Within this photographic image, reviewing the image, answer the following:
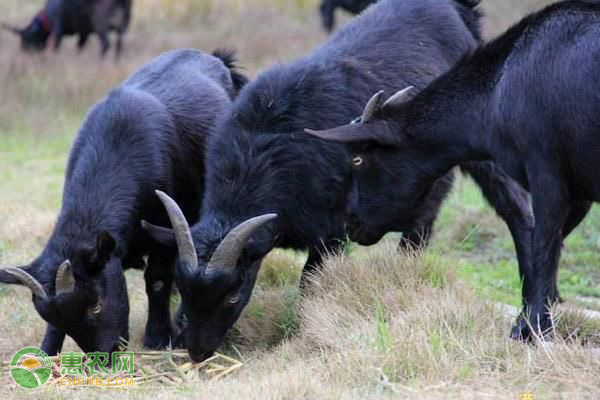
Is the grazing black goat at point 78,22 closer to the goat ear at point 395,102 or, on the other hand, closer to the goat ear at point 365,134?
the goat ear at point 395,102

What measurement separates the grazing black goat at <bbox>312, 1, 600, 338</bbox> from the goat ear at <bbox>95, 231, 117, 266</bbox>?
1.45 metres

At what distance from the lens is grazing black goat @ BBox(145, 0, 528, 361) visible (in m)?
6.42

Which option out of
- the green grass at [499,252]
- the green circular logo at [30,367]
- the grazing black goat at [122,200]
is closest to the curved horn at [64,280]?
the grazing black goat at [122,200]

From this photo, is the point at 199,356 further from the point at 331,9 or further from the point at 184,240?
the point at 331,9

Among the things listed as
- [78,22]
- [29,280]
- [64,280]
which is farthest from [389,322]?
[78,22]

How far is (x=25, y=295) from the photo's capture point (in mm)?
8406

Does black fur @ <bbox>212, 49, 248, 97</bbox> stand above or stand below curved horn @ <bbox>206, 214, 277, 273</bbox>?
above

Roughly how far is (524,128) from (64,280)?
285 cm

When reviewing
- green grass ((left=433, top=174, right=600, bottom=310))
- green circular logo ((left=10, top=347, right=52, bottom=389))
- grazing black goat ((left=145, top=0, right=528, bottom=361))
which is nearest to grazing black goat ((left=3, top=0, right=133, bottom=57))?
green grass ((left=433, top=174, right=600, bottom=310))

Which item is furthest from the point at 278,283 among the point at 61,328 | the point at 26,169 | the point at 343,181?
the point at 26,169

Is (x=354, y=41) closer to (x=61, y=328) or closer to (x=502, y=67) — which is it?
(x=502, y=67)

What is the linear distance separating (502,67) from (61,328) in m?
3.13

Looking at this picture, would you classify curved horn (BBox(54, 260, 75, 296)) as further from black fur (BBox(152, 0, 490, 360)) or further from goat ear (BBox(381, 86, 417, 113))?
goat ear (BBox(381, 86, 417, 113))

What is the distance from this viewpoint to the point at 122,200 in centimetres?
697
